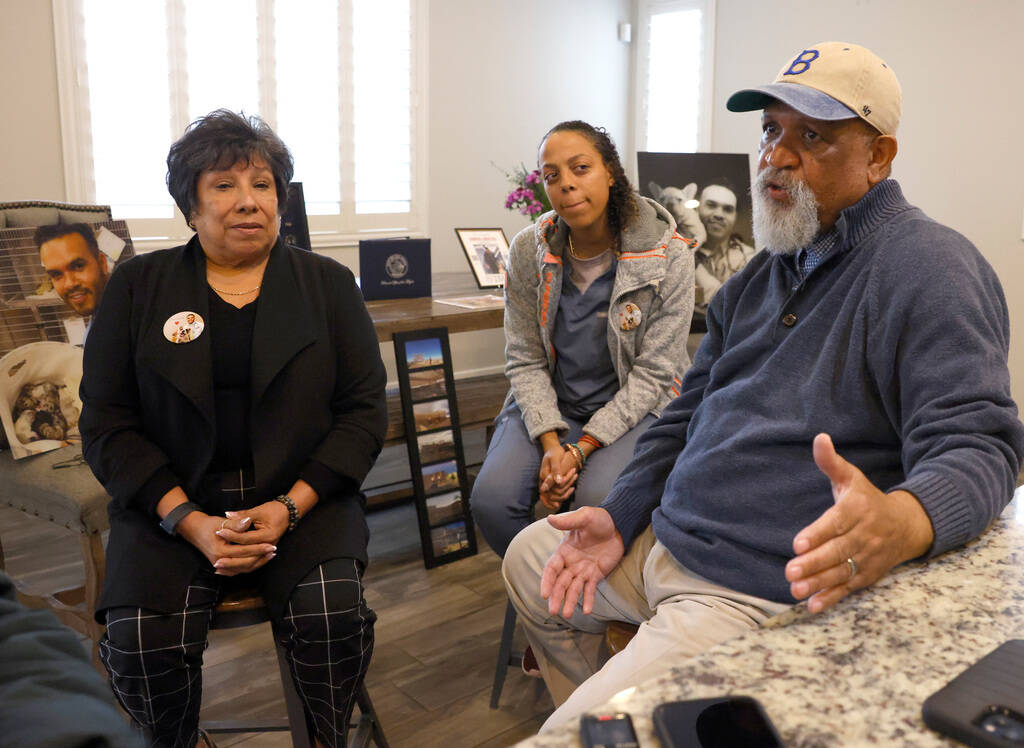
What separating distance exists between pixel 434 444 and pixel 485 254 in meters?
0.93

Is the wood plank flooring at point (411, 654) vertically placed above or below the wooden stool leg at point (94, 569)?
below

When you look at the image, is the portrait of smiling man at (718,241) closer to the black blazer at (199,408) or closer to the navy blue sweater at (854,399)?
the black blazer at (199,408)

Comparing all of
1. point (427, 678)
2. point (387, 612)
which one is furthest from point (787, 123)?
point (387, 612)

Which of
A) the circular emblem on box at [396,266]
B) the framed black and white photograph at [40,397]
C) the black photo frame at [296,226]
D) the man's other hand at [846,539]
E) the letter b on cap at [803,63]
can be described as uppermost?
the letter b on cap at [803,63]

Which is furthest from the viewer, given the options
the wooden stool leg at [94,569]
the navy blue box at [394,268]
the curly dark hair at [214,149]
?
the navy blue box at [394,268]

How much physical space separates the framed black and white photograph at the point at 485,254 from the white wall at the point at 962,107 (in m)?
2.32

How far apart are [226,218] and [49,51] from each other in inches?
90.4

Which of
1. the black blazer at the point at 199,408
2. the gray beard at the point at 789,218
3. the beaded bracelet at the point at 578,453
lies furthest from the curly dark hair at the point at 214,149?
the gray beard at the point at 789,218

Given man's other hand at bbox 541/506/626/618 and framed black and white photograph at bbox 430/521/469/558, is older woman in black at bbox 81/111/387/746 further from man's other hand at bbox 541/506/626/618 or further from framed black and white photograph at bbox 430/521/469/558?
framed black and white photograph at bbox 430/521/469/558

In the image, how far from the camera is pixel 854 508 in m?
0.85

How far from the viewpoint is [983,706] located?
0.64 meters

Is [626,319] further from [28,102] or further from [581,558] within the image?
[28,102]

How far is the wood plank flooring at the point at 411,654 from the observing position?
81.8 inches

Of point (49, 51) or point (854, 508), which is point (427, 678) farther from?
point (49, 51)
